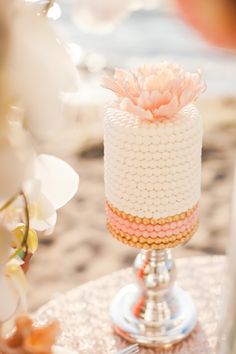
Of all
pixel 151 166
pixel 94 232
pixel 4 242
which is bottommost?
pixel 94 232

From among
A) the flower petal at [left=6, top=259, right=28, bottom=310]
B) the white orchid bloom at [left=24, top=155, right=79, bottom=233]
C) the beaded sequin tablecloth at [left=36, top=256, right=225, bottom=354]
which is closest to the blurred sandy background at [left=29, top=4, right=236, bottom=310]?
the beaded sequin tablecloth at [left=36, top=256, right=225, bottom=354]

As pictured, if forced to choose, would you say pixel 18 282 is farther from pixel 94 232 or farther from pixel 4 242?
pixel 94 232

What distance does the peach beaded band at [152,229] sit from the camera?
34.3 inches

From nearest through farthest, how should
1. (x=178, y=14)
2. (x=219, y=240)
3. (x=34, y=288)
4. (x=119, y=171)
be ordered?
(x=178, y=14) → (x=119, y=171) → (x=34, y=288) → (x=219, y=240)

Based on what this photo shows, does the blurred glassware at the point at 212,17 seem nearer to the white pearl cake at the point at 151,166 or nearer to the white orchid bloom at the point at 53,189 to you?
the white orchid bloom at the point at 53,189

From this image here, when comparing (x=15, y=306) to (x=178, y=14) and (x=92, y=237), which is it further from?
(x=92, y=237)

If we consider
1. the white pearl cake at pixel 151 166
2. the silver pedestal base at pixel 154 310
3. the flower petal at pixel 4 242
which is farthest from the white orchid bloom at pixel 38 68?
the silver pedestal base at pixel 154 310

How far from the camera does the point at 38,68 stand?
34cm

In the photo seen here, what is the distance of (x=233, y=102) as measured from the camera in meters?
2.69

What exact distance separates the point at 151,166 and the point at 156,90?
0.09 meters

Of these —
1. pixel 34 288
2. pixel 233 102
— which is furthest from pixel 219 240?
pixel 233 102

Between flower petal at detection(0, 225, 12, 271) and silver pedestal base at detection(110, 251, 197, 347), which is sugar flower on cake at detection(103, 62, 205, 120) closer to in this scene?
silver pedestal base at detection(110, 251, 197, 347)

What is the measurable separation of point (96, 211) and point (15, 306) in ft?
5.35

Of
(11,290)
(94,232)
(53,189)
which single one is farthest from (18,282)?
(94,232)
